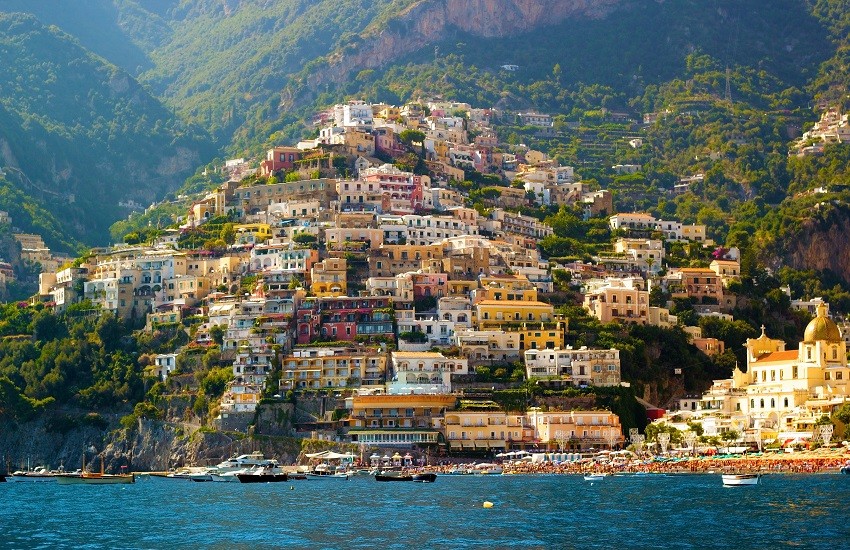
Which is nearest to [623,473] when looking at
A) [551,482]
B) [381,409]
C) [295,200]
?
[551,482]

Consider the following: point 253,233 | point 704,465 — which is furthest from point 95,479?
point 704,465

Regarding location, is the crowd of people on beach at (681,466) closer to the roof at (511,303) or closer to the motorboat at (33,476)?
the roof at (511,303)

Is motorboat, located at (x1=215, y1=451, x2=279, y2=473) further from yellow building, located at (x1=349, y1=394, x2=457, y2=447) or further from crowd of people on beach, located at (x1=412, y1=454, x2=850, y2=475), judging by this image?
crowd of people on beach, located at (x1=412, y1=454, x2=850, y2=475)

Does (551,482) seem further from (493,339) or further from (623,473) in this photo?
(493,339)

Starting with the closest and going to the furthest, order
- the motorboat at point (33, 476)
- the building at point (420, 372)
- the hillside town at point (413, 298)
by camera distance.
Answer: the motorboat at point (33, 476) < the hillside town at point (413, 298) < the building at point (420, 372)

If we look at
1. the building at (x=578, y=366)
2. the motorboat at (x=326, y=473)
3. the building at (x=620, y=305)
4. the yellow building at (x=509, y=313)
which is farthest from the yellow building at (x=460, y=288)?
the motorboat at (x=326, y=473)

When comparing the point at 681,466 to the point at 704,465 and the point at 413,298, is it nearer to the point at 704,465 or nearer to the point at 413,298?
the point at 704,465

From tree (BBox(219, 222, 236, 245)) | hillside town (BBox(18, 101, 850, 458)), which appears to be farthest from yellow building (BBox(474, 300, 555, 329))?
tree (BBox(219, 222, 236, 245))
